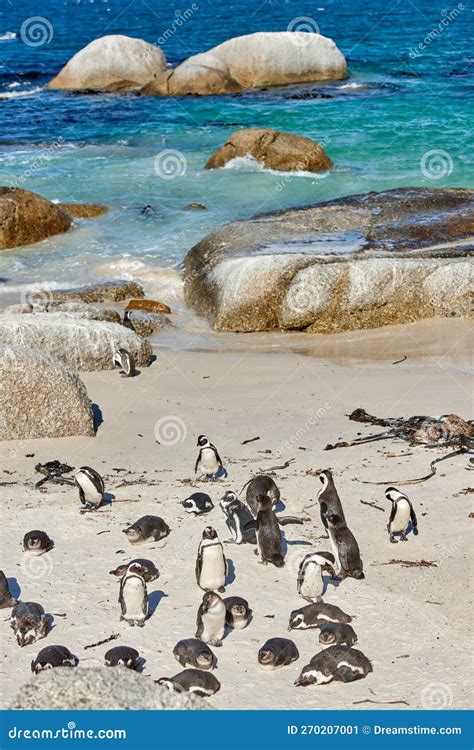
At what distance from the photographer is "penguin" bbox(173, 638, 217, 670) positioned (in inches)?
258

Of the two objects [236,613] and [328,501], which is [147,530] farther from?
[236,613]

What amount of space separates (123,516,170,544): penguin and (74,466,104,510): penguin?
0.65 m

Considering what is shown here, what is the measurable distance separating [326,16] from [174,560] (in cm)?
5722

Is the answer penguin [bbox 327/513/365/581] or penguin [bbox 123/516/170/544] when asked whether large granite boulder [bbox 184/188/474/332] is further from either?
penguin [bbox 327/513/365/581]

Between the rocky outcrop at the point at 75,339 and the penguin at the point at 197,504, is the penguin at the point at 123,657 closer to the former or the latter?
the penguin at the point at 197,504

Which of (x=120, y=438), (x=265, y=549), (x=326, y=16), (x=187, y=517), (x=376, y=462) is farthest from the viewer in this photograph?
(x=326, y=16)

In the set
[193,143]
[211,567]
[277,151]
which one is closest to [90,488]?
[211,567]

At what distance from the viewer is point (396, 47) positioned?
46500 millimetres

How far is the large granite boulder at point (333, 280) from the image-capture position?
15164 mm

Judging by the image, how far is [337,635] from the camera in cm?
686

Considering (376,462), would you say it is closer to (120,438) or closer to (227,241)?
(120,438)

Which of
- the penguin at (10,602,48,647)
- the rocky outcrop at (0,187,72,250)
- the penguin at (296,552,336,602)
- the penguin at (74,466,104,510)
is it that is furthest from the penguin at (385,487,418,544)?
the rocky outcrop at (0,187,72,250)

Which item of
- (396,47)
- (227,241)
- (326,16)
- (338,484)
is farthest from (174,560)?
(326,16)

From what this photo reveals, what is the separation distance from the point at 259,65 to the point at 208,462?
98.3ft
